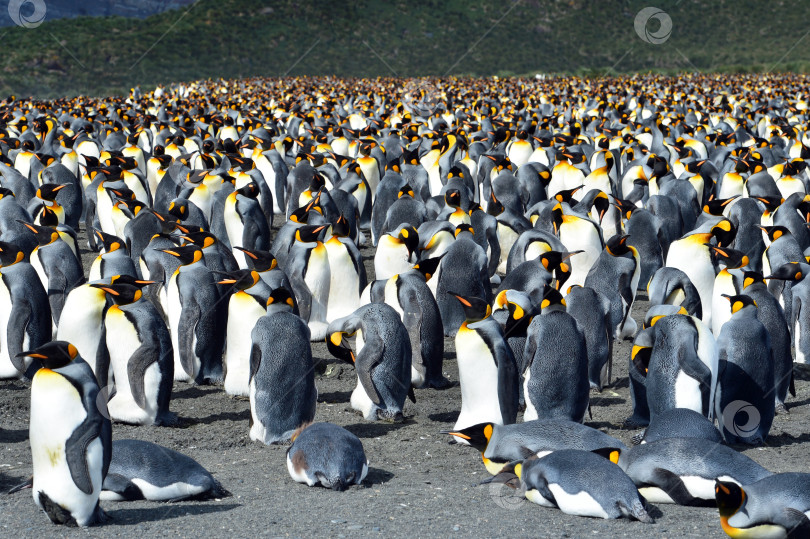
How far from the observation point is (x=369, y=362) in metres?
5.41

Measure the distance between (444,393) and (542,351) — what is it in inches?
43.9

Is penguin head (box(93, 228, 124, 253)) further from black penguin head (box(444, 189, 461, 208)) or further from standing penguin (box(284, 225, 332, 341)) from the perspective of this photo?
black penguin head (box(444, 189, 461, 208))

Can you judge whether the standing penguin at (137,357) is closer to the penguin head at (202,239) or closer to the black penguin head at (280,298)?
the black penguin head at (280,298)

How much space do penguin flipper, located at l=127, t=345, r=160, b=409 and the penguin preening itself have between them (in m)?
1.23

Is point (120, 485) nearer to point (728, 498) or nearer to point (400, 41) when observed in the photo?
point (728, 498)

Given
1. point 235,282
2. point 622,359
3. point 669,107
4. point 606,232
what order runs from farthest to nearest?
point 669,107
point 606,232
point 622,359
point 235,282

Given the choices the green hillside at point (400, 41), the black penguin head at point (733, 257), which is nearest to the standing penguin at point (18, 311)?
the black penguin head at point (733, 257)

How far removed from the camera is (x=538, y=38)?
60531 mm

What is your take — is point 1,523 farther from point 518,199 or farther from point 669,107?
point 669,107

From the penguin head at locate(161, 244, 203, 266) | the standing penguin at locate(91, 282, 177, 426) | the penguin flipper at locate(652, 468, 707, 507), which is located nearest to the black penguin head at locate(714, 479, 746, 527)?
the penguin flipper at locate(652, 468, 707, 507)

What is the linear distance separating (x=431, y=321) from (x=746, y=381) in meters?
1.97

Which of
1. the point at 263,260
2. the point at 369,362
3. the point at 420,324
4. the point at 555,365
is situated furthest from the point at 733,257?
the point at 263,260

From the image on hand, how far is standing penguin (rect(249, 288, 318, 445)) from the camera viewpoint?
5.02 meters

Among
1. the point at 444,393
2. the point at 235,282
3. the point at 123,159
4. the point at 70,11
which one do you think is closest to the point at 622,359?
the point at 444,393
